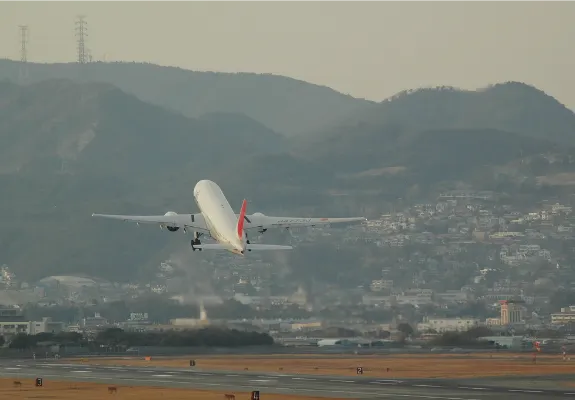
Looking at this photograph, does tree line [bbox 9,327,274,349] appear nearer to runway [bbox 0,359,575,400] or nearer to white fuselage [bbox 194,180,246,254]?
white fuselage [bbox 194,180,246,254]

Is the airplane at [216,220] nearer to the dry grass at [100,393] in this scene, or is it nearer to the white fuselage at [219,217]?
the white fuselage at [219,217]

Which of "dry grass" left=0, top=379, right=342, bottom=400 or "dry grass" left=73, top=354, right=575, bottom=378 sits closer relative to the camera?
"dry grass" left=0, top=379, right=342, bottom=400

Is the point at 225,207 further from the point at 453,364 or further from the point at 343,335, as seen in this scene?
the point at 343,335

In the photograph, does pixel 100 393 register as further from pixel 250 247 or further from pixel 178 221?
pixel 178 221

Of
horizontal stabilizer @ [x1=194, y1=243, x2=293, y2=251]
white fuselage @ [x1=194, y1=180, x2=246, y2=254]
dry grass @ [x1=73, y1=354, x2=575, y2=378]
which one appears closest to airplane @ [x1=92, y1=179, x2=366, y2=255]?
white fuselage @ [x1=194, y1=180, x2=246, y2=254]

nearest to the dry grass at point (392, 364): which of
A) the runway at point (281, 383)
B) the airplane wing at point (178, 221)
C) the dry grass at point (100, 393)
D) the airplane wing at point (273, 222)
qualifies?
the runway at point (281, 383)

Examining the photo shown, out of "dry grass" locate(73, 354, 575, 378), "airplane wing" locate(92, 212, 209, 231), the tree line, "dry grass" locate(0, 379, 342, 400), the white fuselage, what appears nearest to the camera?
"dry grass" locate(0, 379, 342, 400)
